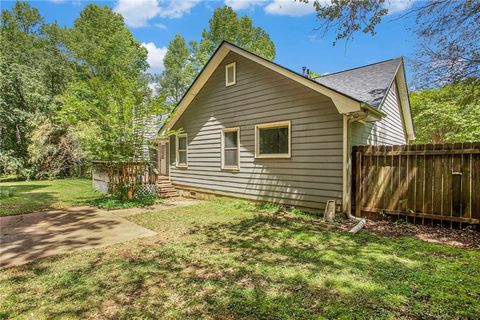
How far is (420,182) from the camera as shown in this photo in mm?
5504

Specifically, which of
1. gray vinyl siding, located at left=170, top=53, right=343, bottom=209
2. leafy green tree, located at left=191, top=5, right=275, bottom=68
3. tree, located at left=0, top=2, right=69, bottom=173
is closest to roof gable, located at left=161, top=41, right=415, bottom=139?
gray vinyl siding, located at left=170, top=53, right=343, bottom=209

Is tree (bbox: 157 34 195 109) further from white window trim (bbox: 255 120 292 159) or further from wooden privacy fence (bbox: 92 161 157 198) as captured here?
white window trim (bbox: 255 120 292 159)

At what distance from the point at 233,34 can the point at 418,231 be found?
24578mm

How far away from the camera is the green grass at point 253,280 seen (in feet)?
8.09

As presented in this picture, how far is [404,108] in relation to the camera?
10492mm

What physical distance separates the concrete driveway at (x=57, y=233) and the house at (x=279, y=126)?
12.4 feet

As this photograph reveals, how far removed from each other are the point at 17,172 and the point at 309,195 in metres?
19.3

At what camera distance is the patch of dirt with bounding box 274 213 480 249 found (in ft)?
14.9

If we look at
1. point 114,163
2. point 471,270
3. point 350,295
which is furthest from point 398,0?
point 114,163

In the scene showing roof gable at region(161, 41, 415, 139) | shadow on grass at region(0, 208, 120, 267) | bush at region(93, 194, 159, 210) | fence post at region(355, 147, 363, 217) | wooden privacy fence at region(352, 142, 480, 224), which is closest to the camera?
shadow on grass at region(0, 208, 120, 267)

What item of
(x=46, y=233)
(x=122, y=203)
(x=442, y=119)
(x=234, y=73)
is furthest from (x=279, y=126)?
(x=442, y=119)

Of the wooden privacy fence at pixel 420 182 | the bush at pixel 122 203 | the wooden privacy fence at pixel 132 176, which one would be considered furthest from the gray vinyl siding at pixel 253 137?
the bush at pixel 122 203

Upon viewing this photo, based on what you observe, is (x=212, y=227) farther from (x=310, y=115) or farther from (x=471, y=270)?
(x=471, y=270)

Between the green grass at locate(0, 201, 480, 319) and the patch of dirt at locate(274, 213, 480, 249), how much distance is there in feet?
1.63
